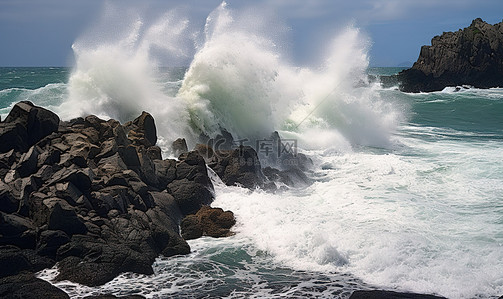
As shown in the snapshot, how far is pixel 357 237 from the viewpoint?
1026 centimetres

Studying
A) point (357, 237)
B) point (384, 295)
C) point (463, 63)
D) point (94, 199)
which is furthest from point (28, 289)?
point (463, 63)

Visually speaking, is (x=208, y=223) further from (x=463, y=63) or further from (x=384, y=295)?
(x=463, y=63)

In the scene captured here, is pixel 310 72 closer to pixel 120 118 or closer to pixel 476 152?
pixel 476 152

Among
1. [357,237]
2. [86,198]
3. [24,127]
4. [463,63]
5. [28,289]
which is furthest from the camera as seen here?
[463,63]

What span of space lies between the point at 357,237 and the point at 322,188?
4.51m

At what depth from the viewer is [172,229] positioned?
10586mm

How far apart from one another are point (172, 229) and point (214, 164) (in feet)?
13.3

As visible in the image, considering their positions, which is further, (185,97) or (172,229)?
(185,97)

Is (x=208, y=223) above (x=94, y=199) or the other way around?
the other way around

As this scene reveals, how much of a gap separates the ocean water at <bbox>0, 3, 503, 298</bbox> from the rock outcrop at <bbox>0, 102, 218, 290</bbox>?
14.4 inches

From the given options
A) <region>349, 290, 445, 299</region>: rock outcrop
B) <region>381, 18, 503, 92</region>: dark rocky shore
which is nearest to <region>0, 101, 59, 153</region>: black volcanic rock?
<region>349, 290, 445, 299</region>: rock outcrop

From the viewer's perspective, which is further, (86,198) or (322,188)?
(322,188)

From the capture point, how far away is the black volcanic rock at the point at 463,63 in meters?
53.0

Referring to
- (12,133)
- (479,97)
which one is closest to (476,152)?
(12,133)
